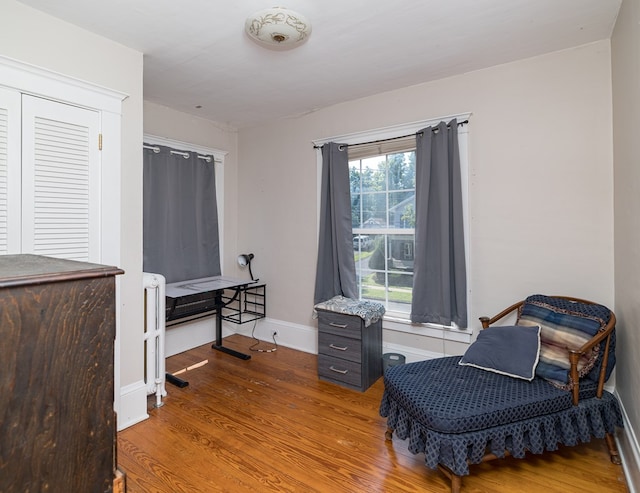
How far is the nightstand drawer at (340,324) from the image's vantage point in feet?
9.33

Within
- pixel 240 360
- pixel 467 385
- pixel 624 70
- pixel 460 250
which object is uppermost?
pixel 624 70

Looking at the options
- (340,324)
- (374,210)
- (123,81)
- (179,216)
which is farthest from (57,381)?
(179,216)

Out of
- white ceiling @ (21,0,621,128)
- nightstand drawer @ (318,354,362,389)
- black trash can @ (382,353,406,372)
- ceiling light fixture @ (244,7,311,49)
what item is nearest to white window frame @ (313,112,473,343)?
black trash can @ (382,353,406,372)

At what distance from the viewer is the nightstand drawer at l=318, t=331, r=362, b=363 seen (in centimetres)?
284

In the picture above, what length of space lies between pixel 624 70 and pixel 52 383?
2.79 metres

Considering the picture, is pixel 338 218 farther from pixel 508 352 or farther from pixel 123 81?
pixel 123 81

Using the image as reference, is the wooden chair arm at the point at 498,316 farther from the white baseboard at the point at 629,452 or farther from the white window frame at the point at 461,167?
the white baseboard at the point at 629,452

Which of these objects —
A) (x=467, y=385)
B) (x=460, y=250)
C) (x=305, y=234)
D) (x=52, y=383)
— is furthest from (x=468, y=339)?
(x=52, y=383)

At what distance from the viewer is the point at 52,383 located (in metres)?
0.59

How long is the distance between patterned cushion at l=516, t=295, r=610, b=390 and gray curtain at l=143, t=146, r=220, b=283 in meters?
3.08

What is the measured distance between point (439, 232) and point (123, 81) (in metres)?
2.54

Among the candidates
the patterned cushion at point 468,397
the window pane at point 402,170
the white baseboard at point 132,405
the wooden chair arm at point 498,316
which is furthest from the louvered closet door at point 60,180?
the wooden chair arm at point 498,316

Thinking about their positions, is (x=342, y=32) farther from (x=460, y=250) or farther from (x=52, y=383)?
(x=52, y=383)

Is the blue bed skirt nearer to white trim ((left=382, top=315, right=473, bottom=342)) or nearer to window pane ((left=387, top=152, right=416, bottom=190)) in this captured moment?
white trim ((left=382, top=315, right=473, bottom=342))
